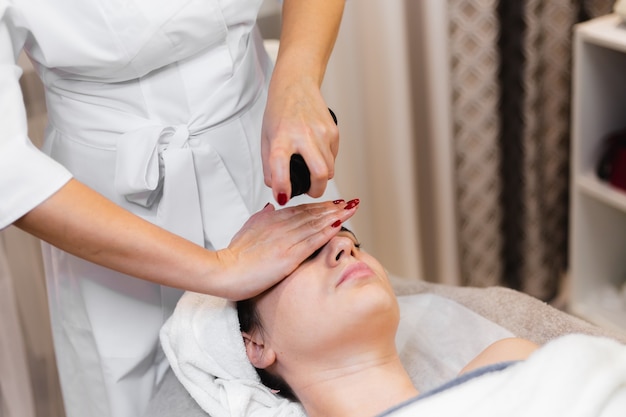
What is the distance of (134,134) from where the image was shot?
1.27 meters

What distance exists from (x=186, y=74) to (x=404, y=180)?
109cm

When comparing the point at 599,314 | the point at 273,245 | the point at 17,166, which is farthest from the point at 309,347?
the point at 599,314

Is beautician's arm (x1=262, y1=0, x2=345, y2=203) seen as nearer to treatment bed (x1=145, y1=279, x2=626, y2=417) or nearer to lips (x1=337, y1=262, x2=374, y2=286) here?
lips (x1=337, y1=262, x2=374, y2=286)

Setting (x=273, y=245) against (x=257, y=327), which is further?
(x=257, y=327)

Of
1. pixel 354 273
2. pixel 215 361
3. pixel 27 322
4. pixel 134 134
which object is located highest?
pixel 134 134

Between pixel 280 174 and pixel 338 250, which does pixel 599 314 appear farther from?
pixel 280 174

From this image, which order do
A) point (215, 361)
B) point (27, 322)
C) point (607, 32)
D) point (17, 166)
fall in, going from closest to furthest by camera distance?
1. point (17, 166)
2. point (215, 361)
3. point (27, 322)
4. point (607, 32)

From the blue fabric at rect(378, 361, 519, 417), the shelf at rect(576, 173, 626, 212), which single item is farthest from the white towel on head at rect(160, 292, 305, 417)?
the shelf at rect(576, 173, 626, 212)

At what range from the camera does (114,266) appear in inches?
44.8

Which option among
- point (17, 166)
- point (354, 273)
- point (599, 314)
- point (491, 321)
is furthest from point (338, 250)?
point (599, 314)

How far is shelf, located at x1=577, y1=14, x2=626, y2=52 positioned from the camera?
192cm

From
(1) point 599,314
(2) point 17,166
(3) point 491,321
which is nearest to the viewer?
(2) point 17,166

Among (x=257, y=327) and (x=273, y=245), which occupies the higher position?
(x=273, y=245)

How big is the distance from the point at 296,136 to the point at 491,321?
1.84 feet
